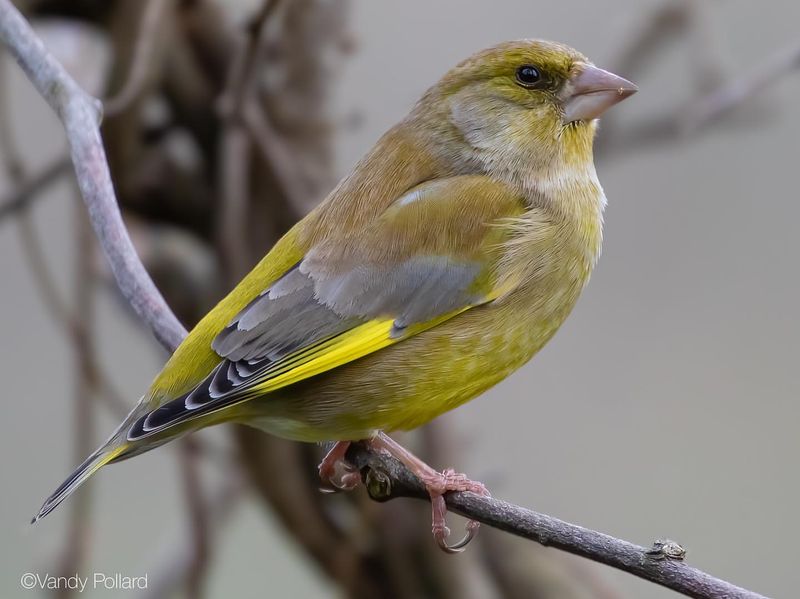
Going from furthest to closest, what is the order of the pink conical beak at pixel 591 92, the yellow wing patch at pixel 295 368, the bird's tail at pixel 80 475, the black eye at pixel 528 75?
1. the black eye at pixel 528 75
2. the pink conical beak at pixel 591 92
3. the yellow wing patch at pixel 295 368
4. the bird's tail at pixel 80 475

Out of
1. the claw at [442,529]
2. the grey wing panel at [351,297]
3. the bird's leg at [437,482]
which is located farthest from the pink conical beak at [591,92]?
the claw at [442,529]

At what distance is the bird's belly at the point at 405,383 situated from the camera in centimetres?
297

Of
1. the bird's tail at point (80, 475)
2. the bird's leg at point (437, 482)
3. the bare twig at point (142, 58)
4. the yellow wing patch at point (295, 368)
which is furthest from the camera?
the bare twig at point (142, 58)

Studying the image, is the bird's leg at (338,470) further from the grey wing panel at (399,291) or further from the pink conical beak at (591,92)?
the pink conical beak at (591,92)

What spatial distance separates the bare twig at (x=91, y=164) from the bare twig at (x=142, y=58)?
0.72 meters

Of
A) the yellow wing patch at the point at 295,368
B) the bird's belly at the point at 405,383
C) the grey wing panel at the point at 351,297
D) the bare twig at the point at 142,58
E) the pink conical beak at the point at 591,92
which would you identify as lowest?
the bird's belly at the point at 405,383

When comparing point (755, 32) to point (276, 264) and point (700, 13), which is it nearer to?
point (700, 13)

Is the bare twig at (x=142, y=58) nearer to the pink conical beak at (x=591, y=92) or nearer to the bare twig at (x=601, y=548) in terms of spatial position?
the pink conical beak at (x=591, y=92)

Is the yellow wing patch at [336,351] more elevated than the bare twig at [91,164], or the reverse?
the bare twig at [91,164]

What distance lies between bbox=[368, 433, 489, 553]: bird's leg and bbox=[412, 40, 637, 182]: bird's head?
2.69ft

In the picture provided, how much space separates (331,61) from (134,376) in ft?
6.82

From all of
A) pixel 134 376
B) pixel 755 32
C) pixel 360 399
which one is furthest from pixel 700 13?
pixel 134 376

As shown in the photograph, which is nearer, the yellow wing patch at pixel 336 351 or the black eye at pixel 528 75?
the yellow wing patch at pixel 336 351

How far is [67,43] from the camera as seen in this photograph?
397cm
